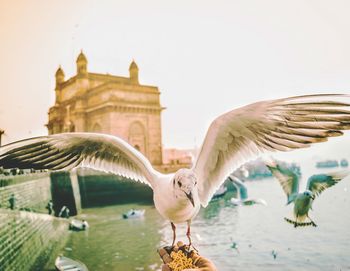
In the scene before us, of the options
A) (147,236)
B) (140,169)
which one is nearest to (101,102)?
(147,236)

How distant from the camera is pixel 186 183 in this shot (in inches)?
40.6

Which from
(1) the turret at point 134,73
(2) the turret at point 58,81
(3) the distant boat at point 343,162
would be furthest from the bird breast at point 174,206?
(3) the distant boat at point 343,162

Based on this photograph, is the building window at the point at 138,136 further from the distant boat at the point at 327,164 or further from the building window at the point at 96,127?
the distant boat at the point at 327,164

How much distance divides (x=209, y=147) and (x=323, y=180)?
9.15 ft

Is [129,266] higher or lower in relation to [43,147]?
lower

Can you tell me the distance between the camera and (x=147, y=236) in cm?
714

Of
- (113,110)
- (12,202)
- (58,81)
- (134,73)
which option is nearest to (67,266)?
(12,202)

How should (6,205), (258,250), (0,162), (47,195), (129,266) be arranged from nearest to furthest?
(0,162) < (6,205) < (129,266) < (258,250) < (47,195)

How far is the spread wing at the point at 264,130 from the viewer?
108 cm

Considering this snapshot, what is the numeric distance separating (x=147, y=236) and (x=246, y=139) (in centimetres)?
625

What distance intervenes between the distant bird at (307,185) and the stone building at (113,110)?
821cm

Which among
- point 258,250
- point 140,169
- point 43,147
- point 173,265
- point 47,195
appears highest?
point 43,147

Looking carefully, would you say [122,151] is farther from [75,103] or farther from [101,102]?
[75,103]

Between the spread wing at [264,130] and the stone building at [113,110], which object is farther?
the stone building at [113,110]
